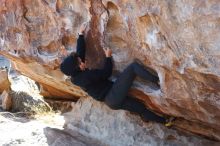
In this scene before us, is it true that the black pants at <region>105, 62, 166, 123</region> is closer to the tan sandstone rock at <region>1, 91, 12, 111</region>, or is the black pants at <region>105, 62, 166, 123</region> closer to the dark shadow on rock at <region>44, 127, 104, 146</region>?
the dark shadow on rock at <region>44, 127, 104, 146</region>

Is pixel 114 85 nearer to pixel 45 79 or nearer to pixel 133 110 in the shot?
pixel 133 110

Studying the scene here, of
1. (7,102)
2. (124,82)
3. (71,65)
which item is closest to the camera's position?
(124,82)

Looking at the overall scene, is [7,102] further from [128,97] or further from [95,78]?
[128,97]

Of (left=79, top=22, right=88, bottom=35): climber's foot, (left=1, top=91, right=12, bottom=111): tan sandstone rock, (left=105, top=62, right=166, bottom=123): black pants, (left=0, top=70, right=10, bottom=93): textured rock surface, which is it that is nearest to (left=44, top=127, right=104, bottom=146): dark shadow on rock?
(left=105, top=62, right=166, bottom=123): black pants

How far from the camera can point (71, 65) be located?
530 cm

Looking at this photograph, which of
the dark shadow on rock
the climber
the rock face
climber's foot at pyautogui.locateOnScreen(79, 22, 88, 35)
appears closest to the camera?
the rock face

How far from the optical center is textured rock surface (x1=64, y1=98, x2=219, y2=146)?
5570 mm

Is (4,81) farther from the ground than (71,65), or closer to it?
closer to it

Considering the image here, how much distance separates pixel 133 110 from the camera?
5.43 metres

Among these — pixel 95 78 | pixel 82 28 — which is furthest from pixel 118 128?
pixel 82 28

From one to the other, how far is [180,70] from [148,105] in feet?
4.15

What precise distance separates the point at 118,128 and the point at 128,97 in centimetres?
80

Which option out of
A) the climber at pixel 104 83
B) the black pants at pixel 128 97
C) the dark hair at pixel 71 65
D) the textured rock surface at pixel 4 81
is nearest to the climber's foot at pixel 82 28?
the climber at pixel 104 83

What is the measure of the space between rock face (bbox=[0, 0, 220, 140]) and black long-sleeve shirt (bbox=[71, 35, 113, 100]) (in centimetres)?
11
